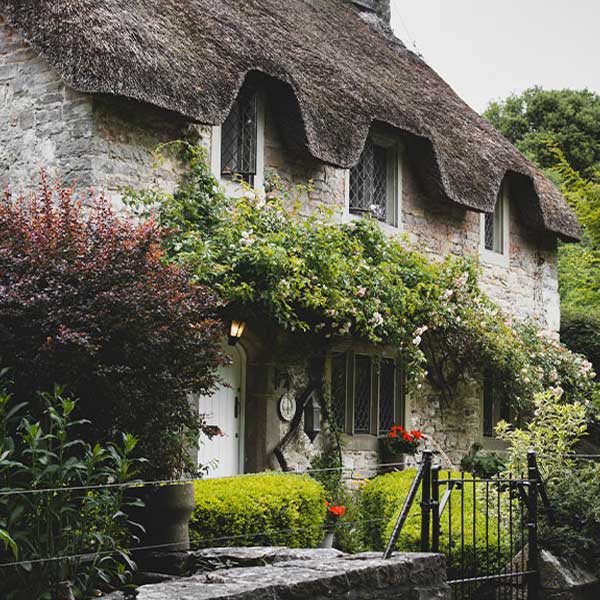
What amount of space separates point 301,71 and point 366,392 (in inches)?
165

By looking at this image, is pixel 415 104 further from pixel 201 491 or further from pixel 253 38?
pixel 201 491

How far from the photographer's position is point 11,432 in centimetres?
640

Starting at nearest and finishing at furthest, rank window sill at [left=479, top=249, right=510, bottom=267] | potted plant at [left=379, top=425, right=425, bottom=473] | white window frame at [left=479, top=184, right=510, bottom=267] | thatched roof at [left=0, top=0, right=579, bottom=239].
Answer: thatched roof at [left=0, top=0, right=579, bottom=239], potted plant at [left=379, top=425, right=425, bottom=473], window sill at [left=479, top=249, right=510, bottom=267], white window frame at [left=479, top=184, right=510, bottom=267]

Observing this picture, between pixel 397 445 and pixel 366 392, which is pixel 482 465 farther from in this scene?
pixel 366 392

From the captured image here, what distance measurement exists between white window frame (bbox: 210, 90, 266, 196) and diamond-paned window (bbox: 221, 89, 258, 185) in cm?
5

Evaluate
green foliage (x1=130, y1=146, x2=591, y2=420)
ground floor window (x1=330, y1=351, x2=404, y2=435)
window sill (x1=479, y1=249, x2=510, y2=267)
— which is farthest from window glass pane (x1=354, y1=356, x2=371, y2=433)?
window sill (x1=479, y1=249, x2=510, y2=267)

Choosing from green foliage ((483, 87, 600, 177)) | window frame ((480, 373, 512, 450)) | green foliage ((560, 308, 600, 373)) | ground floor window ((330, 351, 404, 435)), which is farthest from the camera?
green foliage ((483, 87, 600, 177))

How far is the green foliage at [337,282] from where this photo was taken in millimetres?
10031

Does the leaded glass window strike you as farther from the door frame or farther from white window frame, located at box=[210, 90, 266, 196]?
the door frame

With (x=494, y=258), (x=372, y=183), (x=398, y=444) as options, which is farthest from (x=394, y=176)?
(x=398, y=444)

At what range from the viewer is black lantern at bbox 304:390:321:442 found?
1192cm

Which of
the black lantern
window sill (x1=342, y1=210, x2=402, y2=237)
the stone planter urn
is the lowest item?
the stone planter urn

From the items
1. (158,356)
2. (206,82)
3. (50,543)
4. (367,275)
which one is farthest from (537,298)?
(50,543)

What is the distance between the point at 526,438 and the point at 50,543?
17.1ft
